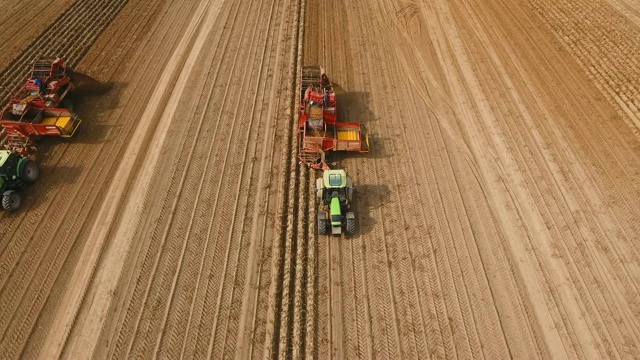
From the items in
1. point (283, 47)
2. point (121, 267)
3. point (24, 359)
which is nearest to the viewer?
point (24, 359)

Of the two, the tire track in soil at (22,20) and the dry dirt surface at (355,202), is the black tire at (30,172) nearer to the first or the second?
the dry dirt surface at (355,202)

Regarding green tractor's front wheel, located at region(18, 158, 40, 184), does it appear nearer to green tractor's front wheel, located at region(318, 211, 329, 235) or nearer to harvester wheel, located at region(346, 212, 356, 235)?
green tractor's front wheel, located at region(318, 211, 329, 235)

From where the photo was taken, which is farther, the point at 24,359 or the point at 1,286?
the point at 1,286

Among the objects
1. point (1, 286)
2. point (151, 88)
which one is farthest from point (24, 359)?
point (151, 88)

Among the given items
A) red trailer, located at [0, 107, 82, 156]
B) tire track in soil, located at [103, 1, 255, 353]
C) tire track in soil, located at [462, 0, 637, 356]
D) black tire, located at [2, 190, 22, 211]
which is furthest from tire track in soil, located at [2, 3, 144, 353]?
tire track in soil, located at [462, 0, 637, 356]

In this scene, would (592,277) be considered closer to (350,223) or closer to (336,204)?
(350,223)

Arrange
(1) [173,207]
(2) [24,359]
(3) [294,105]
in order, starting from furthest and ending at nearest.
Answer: (3) [294,105] < (1) [173,207] < (2) [24,359]

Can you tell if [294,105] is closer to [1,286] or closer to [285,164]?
[285,164]
